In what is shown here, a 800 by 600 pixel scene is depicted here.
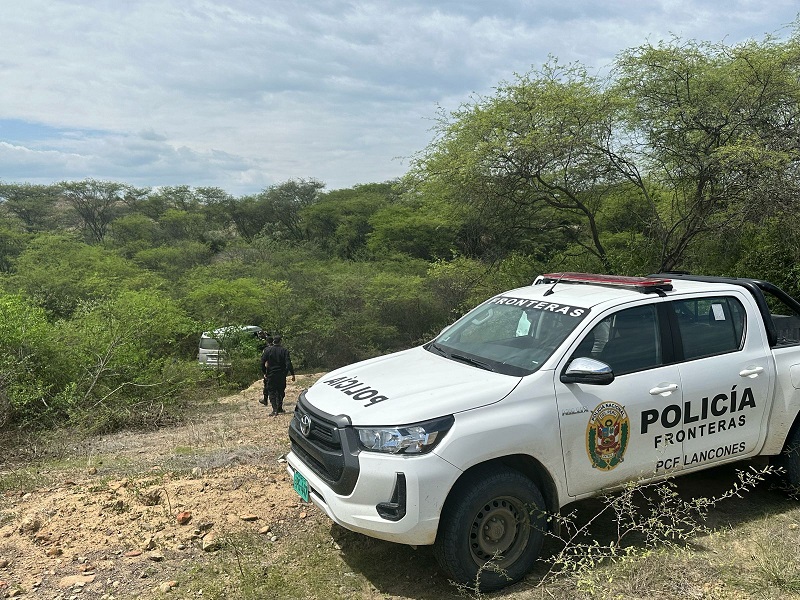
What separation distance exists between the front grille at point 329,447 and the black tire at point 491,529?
2.01ft

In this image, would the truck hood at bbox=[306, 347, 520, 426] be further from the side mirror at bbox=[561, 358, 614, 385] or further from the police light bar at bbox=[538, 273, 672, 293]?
the police light bar at bbox=[538, 273, 672, 293]

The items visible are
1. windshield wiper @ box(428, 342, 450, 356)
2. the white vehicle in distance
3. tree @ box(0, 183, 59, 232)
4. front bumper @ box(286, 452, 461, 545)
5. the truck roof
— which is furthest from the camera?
tree @ box(0, 183, 59, 232)

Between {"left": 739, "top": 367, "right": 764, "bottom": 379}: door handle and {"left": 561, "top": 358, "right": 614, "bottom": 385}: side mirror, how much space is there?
1369 millimetres

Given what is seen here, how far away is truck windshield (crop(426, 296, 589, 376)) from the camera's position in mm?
4086

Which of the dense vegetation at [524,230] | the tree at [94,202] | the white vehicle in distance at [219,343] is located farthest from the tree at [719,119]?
the tree at [94,202]

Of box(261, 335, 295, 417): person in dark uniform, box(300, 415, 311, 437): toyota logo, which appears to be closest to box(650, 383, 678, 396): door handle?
box(300, 415, 311, 437): toyota logo

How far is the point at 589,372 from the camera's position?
371 centimetres

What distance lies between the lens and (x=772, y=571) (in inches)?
139

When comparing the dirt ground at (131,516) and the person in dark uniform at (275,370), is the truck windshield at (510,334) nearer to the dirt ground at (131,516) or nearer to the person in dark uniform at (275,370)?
the dirt ground at (131,516)

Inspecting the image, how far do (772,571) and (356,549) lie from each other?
101 inches

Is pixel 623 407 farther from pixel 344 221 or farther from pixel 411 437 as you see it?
pixel 344 221

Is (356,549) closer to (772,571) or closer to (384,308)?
(772,571)

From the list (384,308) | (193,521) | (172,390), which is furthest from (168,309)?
(193,521)

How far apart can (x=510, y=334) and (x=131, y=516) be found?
3221 millimetres
